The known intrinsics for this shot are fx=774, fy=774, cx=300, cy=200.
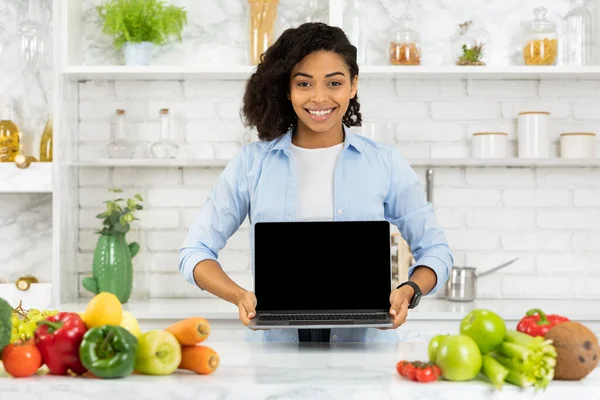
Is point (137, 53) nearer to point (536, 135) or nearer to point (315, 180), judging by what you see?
point (315, 180)

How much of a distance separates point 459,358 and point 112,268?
1.96 meters

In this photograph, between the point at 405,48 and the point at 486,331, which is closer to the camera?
the point at 486,331

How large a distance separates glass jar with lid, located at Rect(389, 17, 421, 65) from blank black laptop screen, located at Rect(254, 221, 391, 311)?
4.70ft

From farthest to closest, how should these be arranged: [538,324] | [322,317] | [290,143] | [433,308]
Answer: [433,308] < [290,143] < [322,317] < [538,324]

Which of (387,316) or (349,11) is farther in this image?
(349,11)

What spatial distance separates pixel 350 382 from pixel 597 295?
2.26 metres

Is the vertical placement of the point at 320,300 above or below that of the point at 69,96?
below

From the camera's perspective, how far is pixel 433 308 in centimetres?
290

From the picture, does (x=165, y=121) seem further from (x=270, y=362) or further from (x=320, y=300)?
(x=270, y=362)

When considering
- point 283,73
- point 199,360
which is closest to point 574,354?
point 199,360

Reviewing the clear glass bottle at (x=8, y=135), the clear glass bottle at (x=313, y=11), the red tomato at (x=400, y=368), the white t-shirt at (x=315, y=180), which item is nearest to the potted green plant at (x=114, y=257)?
the clear glass bottle at (x=8, y=135)

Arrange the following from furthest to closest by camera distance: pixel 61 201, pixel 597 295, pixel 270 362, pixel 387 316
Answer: pixel 597 295, pixel 61 201, pixel 387 316, pixel 270 362

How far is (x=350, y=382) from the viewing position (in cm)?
127

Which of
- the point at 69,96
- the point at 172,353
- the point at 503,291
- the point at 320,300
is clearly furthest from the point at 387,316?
the point at 69,96
